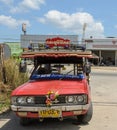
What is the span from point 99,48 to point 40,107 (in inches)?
2308

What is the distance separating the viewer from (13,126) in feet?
33.7

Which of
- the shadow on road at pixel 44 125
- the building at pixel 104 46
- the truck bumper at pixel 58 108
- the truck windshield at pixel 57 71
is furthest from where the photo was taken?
the building at pixel 104 46

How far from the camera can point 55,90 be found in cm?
963

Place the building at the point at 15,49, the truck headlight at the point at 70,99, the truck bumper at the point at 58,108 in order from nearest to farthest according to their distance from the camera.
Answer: the truck bumper at the point at 58,108 < the truck headlight at the point at 70,99 < the building at the point at 15,49

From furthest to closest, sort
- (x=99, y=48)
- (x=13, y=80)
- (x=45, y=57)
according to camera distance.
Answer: (x=99, y=48) < (x=13, y=80) < (x=45, y=57)

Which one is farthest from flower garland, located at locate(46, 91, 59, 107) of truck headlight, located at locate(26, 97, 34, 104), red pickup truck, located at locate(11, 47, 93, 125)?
truck headlight, located at locate(26, 97, 34, 104)

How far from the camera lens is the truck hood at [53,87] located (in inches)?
379

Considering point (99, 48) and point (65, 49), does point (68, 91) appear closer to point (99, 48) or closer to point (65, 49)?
point (65, 49)

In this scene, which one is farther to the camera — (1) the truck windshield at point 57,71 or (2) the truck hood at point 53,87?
(1) the truck windshield at point 57,71

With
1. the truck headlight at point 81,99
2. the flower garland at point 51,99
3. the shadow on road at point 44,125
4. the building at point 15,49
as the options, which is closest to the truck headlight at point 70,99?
the truck headlight at point 81,99

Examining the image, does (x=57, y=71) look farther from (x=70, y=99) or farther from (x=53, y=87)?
(x=70, y=99)

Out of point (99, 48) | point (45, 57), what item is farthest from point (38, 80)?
point (99, 48)

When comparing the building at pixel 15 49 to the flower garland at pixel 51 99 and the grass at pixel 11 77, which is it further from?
the flower garland at pixel 51 99

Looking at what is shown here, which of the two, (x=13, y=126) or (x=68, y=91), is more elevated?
(x=68, y=91)
